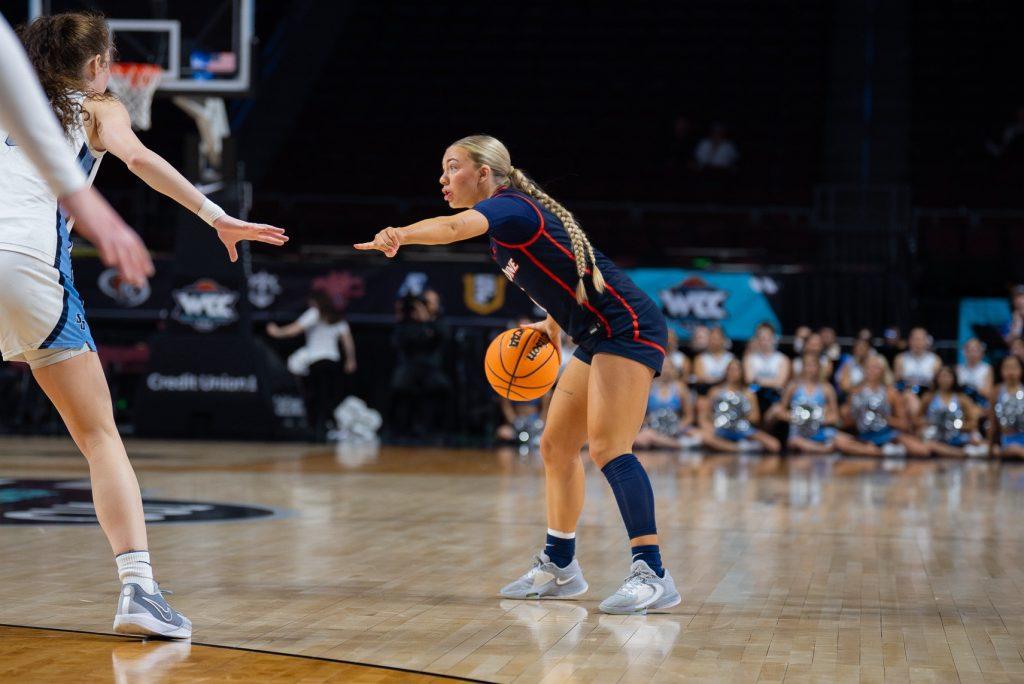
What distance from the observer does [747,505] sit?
836 cm

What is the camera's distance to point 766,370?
540 inches

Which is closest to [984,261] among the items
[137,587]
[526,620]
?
[526,620]

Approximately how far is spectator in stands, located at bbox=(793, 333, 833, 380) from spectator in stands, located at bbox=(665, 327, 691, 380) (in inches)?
47.1

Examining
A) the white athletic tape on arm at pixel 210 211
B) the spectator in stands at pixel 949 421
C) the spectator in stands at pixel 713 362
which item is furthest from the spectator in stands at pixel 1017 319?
the white athletic tape on arm at pixel 210 211

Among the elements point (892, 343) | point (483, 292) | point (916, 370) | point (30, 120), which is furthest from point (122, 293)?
point (30, 120)

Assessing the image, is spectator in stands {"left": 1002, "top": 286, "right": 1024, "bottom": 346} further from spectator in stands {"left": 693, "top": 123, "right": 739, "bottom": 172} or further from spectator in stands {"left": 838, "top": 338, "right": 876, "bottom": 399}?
spectator in stands {"left": 693, "top": 123, "right": 739, "bottom": 172}

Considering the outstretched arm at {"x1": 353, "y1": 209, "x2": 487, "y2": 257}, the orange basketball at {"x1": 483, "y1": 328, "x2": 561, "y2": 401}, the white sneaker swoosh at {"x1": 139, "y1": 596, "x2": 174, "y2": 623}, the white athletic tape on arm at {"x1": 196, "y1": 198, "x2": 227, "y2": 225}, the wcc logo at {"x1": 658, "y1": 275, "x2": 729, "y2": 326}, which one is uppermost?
the white athletic tape on arm at {"x1": 196, "y1": 198, "x2": 227, "y2": 225}

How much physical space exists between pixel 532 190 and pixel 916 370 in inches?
385

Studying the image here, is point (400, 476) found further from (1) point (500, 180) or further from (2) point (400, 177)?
(2) point (400, 177)

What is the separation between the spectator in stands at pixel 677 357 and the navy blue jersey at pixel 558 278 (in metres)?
8.78

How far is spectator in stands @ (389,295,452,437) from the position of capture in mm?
13844

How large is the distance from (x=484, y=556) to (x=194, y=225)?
28.8ft

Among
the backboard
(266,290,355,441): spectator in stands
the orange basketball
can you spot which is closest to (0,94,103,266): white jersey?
the orange basketball

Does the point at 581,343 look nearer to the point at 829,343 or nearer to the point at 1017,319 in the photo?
the point at 829,343
